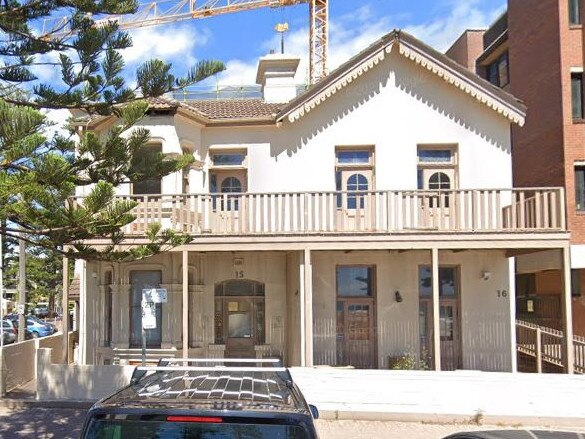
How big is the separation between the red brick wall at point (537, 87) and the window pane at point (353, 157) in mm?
6474

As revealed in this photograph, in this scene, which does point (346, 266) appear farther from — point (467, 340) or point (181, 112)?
point (181, 112)

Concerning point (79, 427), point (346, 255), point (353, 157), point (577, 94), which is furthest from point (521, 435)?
point (577, 94)

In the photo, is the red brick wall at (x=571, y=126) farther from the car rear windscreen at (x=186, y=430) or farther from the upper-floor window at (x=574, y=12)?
the car rear windscreen at (x=186, y=430)

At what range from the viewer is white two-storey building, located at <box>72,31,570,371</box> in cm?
1374

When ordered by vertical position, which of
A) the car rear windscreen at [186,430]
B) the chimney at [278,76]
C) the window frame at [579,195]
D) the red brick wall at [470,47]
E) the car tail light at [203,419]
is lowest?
the car rear windscreen at [186,430]

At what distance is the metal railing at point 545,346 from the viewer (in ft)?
42.3

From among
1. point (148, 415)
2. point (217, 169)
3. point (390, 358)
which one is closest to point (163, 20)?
point (217, 169)

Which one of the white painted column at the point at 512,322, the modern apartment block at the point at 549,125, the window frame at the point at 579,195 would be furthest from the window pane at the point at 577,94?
the white painted column at the point at 512,322

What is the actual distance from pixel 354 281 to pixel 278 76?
7018 millimetres

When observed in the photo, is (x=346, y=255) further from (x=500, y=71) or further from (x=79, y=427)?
(x=500, y=71)

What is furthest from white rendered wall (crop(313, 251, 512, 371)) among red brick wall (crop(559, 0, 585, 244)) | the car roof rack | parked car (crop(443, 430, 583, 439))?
parked car (crop(443, 430, 583, 439))

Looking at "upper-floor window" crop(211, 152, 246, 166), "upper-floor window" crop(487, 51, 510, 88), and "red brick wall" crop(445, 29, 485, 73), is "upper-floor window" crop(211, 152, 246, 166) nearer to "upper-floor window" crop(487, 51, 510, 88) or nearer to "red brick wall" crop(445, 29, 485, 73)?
"upper-floor window" crop(487, 51, 510, 88)

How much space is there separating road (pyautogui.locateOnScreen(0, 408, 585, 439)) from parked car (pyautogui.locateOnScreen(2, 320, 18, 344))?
54.2ft

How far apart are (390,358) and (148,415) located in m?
10.9
